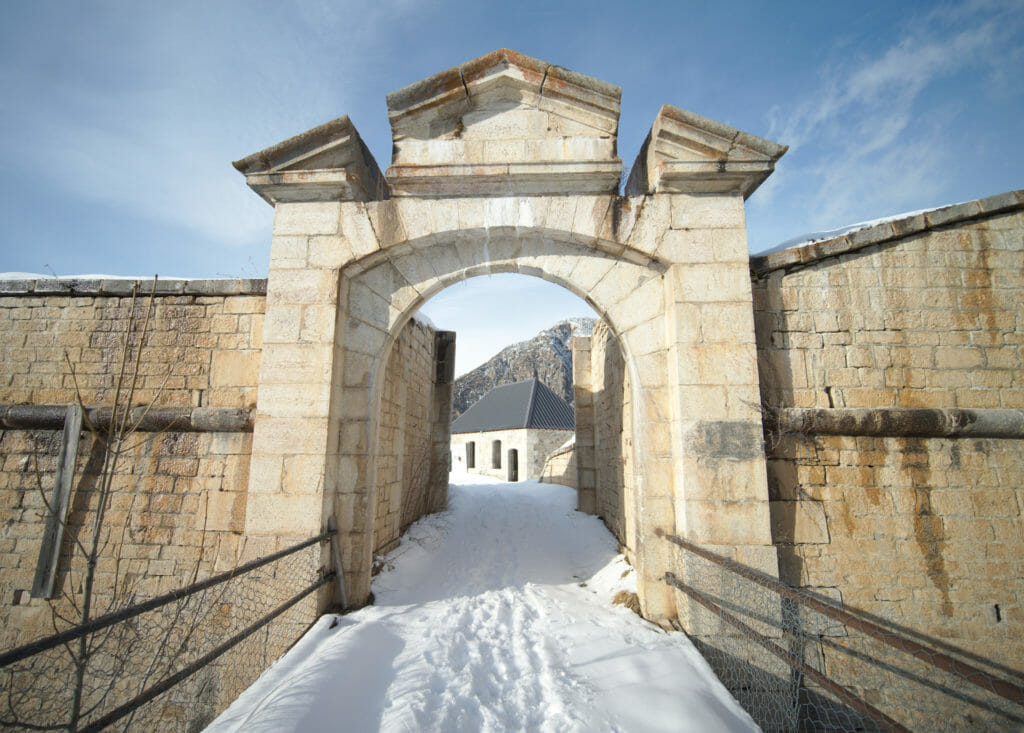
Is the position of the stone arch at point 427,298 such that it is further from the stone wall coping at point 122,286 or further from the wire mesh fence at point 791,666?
the stone wall coping at point 122,286

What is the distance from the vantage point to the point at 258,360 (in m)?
4.50

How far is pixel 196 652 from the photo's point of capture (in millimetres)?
3941

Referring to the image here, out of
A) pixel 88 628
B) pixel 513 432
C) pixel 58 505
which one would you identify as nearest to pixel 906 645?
pixel 88 628

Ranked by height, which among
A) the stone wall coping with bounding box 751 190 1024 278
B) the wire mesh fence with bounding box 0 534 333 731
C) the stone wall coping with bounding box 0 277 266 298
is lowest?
the wire mesh fence with bounding box 0 534 333 731

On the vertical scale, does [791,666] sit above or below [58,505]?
below

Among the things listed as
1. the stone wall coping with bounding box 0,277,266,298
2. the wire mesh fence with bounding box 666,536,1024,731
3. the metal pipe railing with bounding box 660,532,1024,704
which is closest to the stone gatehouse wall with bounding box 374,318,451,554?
the stone wall coping with bounding box 0,277,266,298

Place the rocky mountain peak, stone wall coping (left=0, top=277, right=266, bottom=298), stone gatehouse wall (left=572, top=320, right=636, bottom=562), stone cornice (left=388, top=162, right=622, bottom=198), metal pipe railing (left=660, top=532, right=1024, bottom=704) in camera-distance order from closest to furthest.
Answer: metal pipe railing (left=660, top=532, right=1024, bottom=704)
stone cornice (left=388, top=162, right=622, bottom=198)
stone wall coping (left=0, top=277, right=266, bottom=298)
stone gatehouse wall (left=572, top=320, right=636, bottom=562)
the rocky mountain peak

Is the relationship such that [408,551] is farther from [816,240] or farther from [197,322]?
[816,240]

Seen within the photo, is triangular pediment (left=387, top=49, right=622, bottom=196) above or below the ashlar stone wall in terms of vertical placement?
above

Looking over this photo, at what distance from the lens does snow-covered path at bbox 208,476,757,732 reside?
8.11 ft

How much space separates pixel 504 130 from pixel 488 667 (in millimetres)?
4335

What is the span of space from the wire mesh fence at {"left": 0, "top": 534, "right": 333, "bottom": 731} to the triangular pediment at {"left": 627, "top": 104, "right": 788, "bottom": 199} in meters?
4.21

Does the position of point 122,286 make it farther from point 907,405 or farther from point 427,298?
point 907,405

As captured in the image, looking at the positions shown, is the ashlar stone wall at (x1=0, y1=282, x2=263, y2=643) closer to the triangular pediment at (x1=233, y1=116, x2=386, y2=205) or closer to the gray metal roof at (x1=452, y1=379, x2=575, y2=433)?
the triangular pediment at (x1=233, y1=116, x2=386, y2=205)
